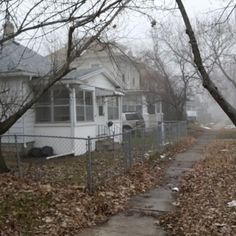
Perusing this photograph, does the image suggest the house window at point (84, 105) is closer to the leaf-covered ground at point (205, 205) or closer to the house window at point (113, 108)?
the house window at point (113, 108)

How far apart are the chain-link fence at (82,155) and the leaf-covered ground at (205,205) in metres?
1.97

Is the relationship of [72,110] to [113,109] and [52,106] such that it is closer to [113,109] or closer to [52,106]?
[52,106]

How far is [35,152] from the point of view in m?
18.2

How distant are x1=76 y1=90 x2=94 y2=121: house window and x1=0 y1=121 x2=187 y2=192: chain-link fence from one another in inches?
59.7

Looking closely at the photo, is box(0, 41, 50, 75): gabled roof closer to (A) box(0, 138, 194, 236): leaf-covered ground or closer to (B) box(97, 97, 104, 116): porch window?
(B) box(97, 97, 104, 116): porch window

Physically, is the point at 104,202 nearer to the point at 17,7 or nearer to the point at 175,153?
the point at 17,7

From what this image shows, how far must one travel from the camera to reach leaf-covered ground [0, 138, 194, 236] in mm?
6805

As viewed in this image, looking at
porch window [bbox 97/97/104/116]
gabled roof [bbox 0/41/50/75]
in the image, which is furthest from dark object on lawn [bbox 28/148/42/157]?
porch window [bbox 97/97/104/116]

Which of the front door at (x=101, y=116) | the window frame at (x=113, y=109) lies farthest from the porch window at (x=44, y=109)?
the window frame at (x=113, y=109)

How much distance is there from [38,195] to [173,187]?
4.13 m

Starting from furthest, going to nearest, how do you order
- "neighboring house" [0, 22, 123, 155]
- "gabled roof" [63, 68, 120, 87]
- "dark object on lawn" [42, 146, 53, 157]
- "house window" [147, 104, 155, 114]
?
"house window" [147, 104, 155, 114], "gabled roof" [63, 68, 120, 87], "neighboring house" [0, 22, 123, 155], "dark object on lawn" [42, 146, 53, 157]

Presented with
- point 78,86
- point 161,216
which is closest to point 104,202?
point 161,216

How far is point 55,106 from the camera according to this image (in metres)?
19.3

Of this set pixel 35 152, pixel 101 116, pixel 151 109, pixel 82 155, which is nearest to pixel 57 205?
pixel 82 155
